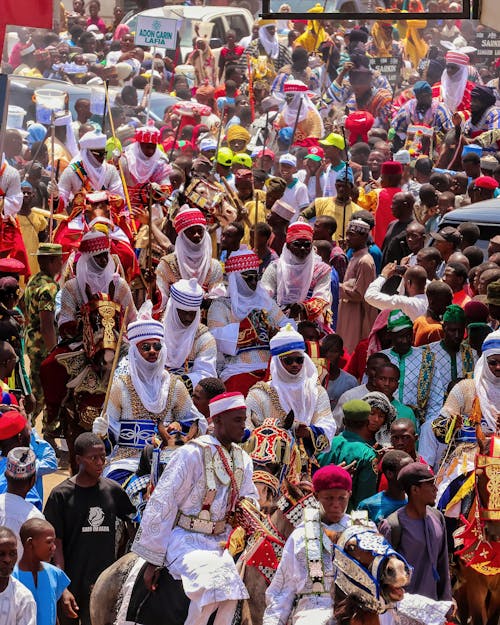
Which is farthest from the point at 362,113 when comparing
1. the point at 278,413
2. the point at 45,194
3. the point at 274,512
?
the point at 274,512

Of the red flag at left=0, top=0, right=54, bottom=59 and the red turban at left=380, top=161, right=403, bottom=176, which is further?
the red turban at left=380, top=161, right=403, bottom=176

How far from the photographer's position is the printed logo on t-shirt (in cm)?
951

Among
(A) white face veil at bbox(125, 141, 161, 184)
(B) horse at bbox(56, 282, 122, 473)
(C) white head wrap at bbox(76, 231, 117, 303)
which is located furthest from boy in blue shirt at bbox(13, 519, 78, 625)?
(A) white face veil at bbox(125, 141, 161, 184)

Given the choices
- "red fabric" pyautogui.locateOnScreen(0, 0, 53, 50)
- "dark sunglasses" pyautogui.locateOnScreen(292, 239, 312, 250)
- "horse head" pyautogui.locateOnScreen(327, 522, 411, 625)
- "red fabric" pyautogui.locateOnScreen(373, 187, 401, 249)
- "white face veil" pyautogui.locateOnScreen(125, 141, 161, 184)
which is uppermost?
"red fabric" pyautogui.locateOnScreen(0, 0, 53, 50)

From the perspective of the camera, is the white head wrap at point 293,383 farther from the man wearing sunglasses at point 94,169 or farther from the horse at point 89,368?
the man wearing sunglasses at point 94,169

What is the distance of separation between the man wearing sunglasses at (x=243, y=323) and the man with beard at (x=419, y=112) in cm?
826

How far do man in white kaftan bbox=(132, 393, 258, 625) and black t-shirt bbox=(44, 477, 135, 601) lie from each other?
3.57 ft

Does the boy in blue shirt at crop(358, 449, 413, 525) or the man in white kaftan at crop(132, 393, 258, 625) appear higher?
the man in white kaftan at crop(132, 393, 258, 625)

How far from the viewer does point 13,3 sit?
27.9ft

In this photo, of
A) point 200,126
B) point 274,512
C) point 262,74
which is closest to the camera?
point 274,512

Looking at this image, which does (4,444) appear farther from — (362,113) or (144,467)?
(362,113)

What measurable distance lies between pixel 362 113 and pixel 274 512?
13.0m

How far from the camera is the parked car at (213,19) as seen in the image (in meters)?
28.0

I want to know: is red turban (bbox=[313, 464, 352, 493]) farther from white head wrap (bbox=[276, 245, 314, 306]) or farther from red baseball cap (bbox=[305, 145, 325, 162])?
red baseball cap (bbox=[305, 145, 325, 162])
